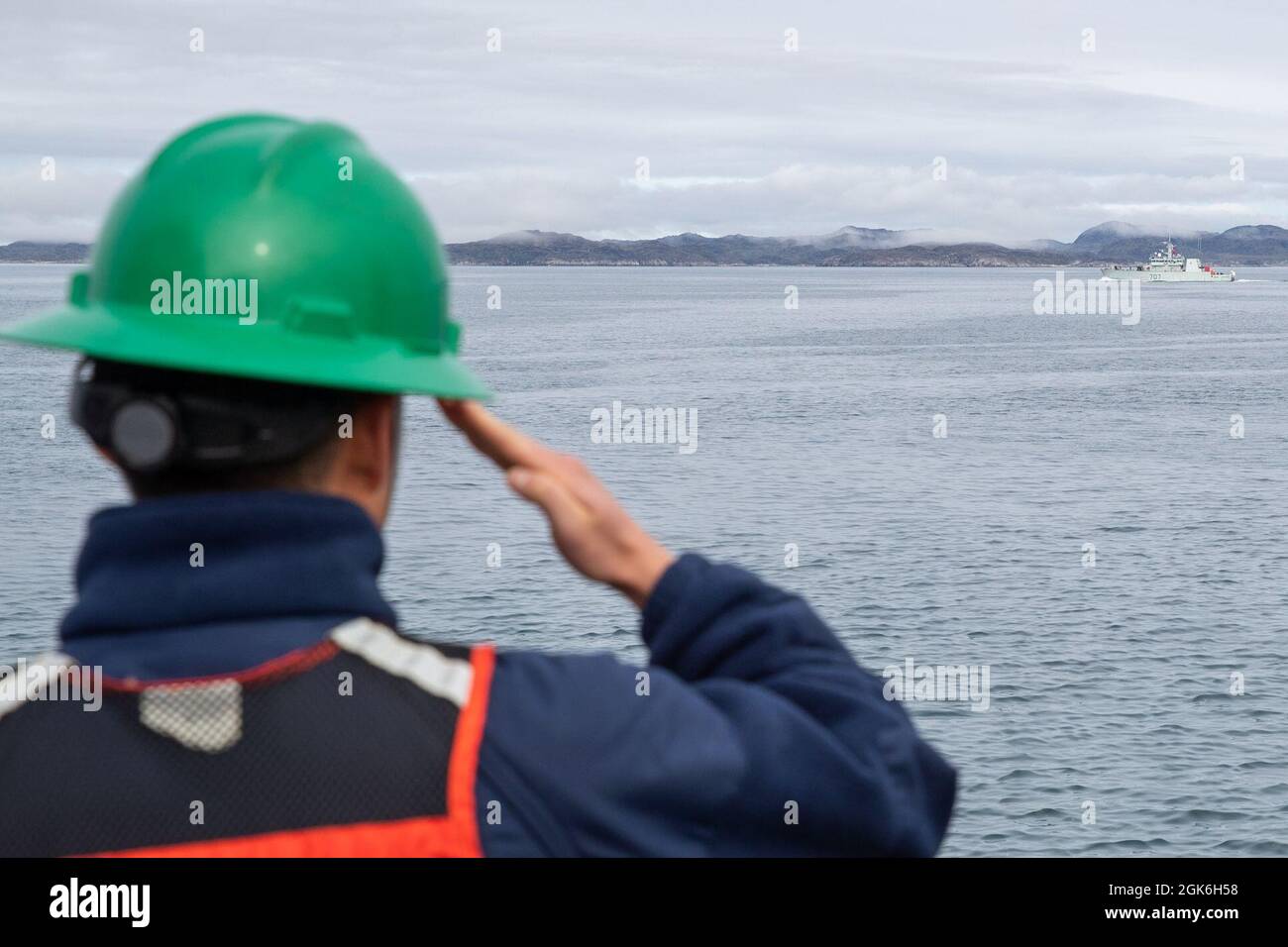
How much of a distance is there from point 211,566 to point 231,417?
6.8 inches

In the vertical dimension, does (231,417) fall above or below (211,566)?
above

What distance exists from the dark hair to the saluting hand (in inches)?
8.6

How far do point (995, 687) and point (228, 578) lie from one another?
25864 mm

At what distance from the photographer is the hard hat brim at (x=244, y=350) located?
1.90 m

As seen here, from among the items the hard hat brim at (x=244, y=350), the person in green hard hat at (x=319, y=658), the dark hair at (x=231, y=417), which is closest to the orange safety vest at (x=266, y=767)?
the person in green hard hat at (x=319, y=658)

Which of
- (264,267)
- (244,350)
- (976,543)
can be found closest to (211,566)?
(244,350)

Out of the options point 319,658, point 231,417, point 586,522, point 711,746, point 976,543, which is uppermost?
point 231,417

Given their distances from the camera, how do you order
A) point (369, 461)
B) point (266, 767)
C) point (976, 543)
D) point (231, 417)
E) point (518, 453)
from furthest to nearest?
point (976, 543)
point (518, 453)
point (369, 461)
point (231, 417)
point (266, 767)

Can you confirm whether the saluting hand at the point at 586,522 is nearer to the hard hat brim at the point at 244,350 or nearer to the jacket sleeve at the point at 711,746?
the jacket sleeve at the point at 711,746

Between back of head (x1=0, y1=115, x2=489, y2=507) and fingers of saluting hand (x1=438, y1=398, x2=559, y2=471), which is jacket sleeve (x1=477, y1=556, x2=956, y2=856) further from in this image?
back of head (x1=0, y1=115, x2=489, y2=507)

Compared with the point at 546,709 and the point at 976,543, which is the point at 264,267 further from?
the point at 976,543

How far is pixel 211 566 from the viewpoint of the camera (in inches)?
70.0

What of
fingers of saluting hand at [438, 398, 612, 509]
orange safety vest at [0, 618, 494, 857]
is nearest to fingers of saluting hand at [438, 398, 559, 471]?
fingers of saluting hand at [438, 398, 612, 509]

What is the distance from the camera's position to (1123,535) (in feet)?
127
